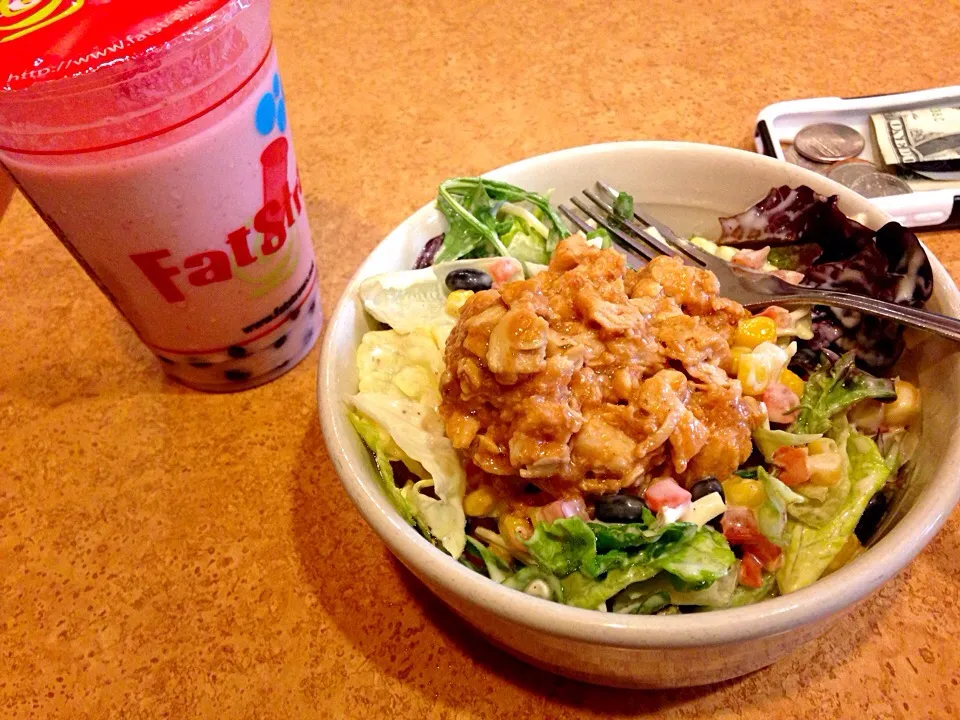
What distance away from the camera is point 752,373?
117 centimetres

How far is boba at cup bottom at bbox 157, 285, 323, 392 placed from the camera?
1.54 meters


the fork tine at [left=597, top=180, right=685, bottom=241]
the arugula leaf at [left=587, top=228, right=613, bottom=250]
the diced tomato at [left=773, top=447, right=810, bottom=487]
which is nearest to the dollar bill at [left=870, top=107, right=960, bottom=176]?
the fork tine at [left=597, top=180, right=685, bottom=241]

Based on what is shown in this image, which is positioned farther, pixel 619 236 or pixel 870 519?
pixel 619 236

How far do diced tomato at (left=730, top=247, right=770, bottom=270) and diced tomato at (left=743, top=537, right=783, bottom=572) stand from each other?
1.83 feet

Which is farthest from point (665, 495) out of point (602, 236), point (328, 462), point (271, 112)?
point (271, 112)

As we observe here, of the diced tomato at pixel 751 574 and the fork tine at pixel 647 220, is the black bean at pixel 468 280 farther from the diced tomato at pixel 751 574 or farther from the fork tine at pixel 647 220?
the diced tomato at pixel 751 574

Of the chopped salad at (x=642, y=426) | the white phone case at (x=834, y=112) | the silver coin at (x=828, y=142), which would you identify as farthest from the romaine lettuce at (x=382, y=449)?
the silver coin at (x=828, y=142)

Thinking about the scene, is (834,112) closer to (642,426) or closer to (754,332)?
(754,332)

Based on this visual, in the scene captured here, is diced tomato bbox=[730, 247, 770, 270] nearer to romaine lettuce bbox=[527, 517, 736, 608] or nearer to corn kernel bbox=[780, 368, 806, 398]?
corn kernel bbox=[780, 368, 806, 398]

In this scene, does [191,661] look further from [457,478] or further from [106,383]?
[106,383]

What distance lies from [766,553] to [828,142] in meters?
1.29

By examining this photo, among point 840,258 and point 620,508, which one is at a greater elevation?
point 620,508

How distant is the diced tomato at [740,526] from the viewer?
3.51 ft

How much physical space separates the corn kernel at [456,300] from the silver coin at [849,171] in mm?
1026
